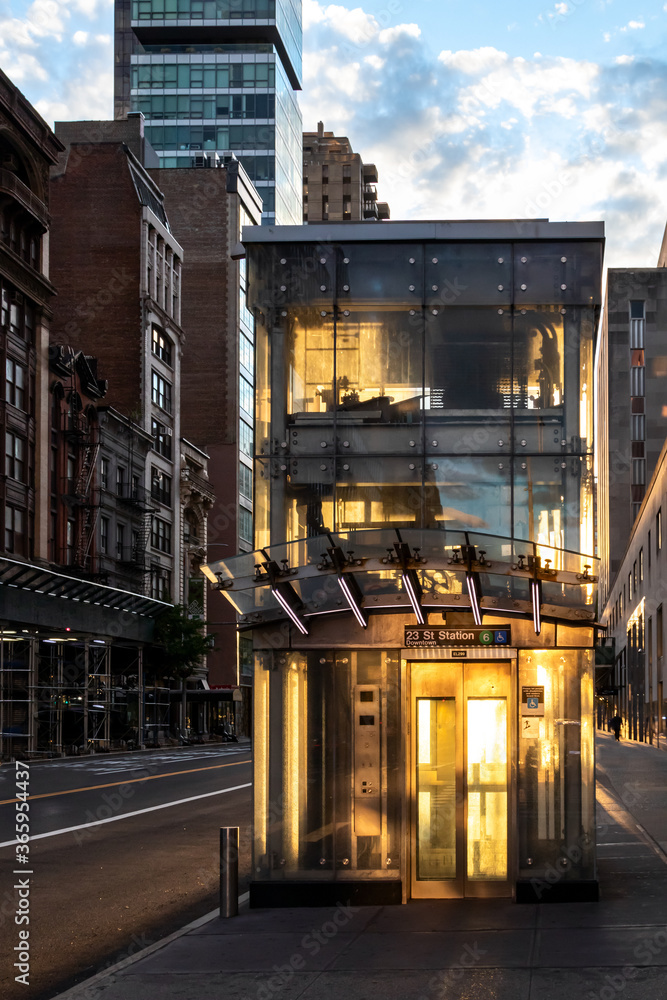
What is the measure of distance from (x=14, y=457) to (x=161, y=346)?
3225 centimetres

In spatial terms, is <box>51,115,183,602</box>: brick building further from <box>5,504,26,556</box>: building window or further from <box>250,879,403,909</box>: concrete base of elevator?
<box>250,879,403,909</box>: concrete base of elevator

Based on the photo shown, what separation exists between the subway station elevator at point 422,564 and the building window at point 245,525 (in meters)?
89.3

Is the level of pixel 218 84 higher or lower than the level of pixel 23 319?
higher

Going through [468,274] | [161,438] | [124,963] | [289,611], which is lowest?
[124,963]

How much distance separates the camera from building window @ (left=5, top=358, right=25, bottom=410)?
173ft

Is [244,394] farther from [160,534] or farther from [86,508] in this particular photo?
[86,508]

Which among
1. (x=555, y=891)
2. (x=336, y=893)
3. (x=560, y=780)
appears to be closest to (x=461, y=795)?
Answer: (x=560, y=780)

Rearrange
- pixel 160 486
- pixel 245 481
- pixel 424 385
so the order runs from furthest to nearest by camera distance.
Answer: pixel 245 481 < pixel 160 486 < pixel 424 385

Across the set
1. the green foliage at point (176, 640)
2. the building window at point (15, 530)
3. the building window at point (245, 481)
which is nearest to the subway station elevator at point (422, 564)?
the building window at point (15, 530)

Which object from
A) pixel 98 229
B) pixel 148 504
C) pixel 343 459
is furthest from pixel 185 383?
pixel 343 459

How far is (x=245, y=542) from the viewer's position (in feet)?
342

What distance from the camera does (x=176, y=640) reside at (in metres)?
68.0

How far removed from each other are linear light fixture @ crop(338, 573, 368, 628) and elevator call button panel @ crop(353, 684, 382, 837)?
0.72m

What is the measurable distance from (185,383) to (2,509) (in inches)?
2108
